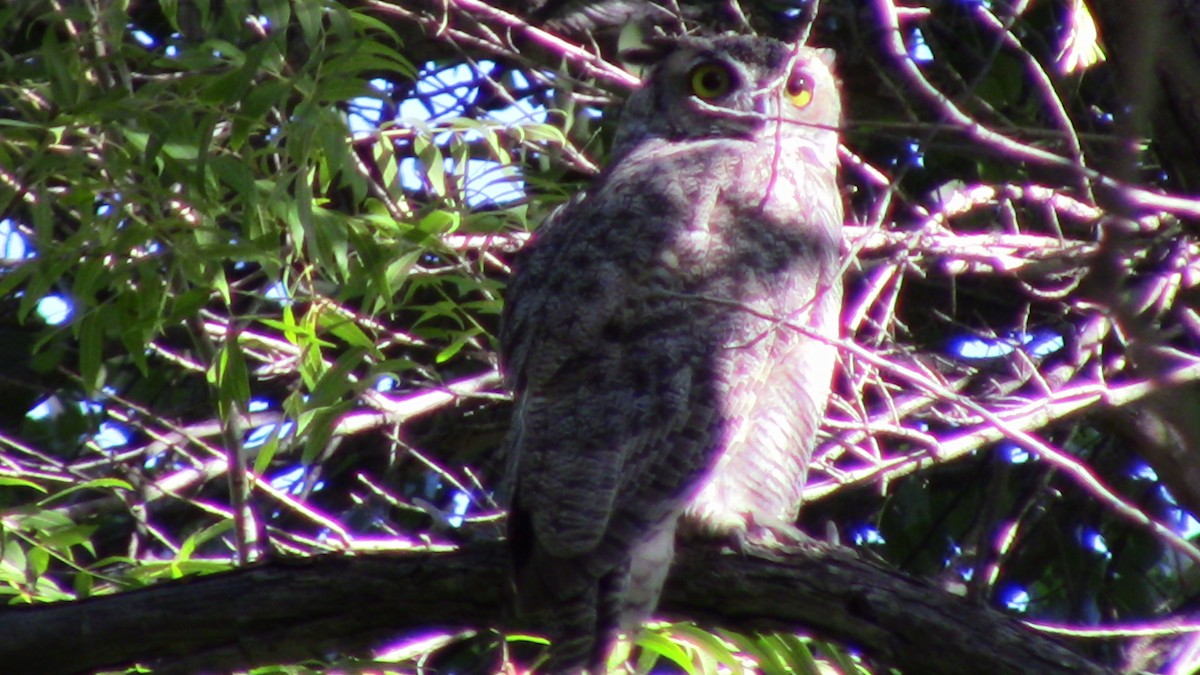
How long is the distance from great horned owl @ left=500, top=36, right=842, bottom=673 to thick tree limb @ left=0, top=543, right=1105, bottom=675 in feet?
0.36

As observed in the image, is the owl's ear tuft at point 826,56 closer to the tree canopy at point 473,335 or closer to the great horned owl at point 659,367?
the tree canopy at point 473,335

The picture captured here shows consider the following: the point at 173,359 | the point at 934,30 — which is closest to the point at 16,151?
the point at 173,359

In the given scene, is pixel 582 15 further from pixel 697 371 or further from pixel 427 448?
pixel 697 371

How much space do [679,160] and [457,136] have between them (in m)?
0.46

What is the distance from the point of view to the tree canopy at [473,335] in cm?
212

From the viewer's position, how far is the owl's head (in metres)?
3.20

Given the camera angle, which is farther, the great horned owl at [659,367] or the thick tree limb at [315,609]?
the great horned owl at [659,367]

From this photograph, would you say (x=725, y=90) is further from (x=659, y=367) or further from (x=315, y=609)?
(x=315, y=609)

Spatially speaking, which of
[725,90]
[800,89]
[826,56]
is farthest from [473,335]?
[826,56]

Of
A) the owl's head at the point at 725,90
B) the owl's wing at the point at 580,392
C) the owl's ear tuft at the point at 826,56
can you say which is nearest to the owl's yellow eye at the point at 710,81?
the owl's head at the point at 725,90

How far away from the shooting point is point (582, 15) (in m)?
3.91

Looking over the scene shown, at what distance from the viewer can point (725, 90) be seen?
3.29 metres

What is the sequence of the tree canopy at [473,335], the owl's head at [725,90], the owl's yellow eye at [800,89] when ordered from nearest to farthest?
the tree canopy at [473,335] < the owl's head at [725,90] < the owl's yellow eye at [800,89]

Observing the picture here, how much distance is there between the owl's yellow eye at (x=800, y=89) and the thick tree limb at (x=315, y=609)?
1.38m
